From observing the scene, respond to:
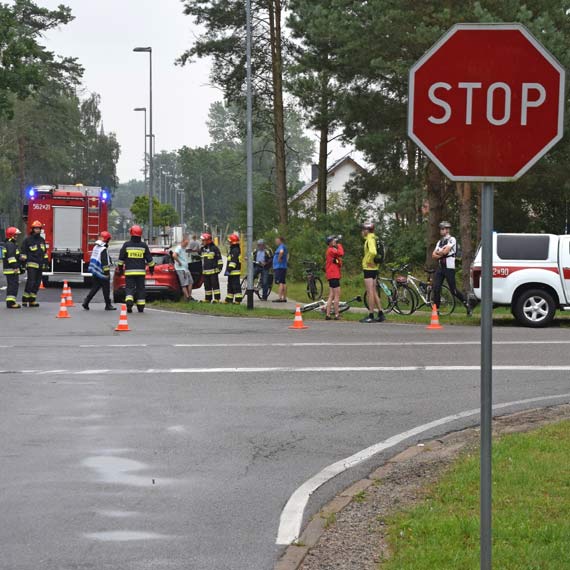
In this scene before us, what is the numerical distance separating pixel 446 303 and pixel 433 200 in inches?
410

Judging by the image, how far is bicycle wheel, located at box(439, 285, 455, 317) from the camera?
74.8 ft

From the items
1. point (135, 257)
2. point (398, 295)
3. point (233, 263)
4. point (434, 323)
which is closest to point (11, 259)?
point (135, 257)

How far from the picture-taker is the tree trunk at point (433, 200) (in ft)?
106

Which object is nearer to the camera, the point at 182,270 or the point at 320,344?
the point at 320,344

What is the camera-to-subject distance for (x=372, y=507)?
6930 millimetres

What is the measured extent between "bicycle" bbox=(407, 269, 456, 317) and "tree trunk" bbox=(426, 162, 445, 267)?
8.59 m

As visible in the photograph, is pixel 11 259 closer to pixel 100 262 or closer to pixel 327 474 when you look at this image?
pixel 100 262

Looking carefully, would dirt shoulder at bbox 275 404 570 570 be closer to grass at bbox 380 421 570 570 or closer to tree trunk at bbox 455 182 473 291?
grass at bbox 380 421 570 570

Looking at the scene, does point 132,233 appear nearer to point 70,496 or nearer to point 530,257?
point 530,257

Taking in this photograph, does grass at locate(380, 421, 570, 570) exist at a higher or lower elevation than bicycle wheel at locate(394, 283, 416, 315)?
lower

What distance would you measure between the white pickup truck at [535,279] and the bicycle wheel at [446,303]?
2.23 meters

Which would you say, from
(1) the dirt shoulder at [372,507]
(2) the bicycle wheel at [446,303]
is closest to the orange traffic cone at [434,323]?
(2) the bicycle wheel at [446,303]

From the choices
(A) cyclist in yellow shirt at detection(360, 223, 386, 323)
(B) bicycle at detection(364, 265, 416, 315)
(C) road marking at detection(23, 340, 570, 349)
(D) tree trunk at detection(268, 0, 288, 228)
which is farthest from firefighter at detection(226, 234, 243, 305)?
(D) tree trunk at detection(268, 0, 288, 228)

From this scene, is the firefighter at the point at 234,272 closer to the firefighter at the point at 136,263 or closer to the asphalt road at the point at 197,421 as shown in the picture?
the firefighter at the point at 136,263
